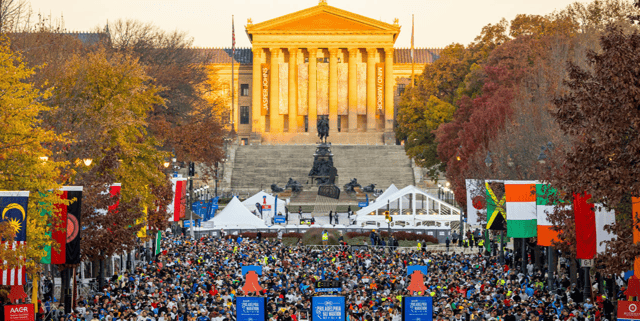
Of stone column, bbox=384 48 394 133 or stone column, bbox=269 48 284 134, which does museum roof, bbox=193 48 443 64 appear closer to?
stone column, bbox=384 48 394 133

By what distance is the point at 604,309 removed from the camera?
24750mm

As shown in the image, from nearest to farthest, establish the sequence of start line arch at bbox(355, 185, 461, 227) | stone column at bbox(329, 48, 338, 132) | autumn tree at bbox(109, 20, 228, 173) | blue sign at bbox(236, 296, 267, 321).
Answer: blue sign at bbox(236, 296, 267, 321)
start line arch at bbox(355, 185, 461, 227)
autumn tree at bbox(109, 20, 228, 173)
stone column at bbox(329, 48, 338, 132)

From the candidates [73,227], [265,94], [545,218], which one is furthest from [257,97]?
[73,227]

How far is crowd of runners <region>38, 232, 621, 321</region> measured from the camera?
23359mm

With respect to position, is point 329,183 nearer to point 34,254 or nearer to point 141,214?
point 141,214

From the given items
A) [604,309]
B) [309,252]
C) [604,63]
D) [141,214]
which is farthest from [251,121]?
[604,63]

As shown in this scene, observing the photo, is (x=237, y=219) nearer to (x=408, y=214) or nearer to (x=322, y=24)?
(x=408, y=214)

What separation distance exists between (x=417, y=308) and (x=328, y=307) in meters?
2.14

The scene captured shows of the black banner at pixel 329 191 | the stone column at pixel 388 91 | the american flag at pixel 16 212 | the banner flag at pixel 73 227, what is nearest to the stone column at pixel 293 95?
the stone column at pixel 388 91

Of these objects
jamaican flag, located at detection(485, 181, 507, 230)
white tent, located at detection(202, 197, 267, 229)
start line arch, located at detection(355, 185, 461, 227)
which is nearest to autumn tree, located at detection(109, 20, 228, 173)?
white tent, located at detection(202, 197, 267, 229)

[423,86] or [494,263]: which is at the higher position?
[423,86]

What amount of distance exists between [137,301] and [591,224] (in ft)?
41.9

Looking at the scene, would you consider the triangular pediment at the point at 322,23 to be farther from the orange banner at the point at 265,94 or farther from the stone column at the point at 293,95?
the orange banner at the point at 265,94

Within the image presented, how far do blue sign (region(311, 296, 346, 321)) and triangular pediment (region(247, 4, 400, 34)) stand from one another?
9433 cm
